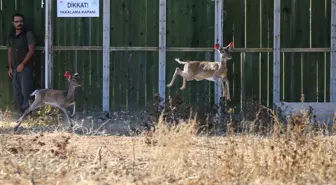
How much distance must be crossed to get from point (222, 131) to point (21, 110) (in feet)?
16.9

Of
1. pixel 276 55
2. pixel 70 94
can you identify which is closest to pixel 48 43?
pixel 70 94

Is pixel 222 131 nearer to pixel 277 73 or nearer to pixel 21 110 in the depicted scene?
pixel 277 73

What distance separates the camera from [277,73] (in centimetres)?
1423

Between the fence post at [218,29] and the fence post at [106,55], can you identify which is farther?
the fence post at [106,55]

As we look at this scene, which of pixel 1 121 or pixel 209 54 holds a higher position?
pixel 209 54

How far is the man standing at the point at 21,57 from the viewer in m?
14.3

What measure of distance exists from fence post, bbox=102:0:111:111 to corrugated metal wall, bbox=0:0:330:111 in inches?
5.1

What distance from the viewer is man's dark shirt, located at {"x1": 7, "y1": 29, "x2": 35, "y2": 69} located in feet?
47.0

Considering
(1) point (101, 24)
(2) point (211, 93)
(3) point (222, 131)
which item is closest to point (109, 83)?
(1) point (101, 24)

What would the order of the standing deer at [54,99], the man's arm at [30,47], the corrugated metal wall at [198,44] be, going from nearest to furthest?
the standing deer at [54,99] < the man's arm at [30,47] < the corrugated metal wall at [198,44]

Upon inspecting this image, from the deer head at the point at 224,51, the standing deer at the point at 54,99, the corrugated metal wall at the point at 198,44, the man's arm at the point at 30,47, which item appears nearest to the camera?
the standing deer at the point at 54,99

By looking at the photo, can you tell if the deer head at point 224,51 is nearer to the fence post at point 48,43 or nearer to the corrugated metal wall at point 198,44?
the corrugated metal wall at point 198,44

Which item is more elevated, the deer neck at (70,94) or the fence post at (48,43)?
the fence post at (48,43)

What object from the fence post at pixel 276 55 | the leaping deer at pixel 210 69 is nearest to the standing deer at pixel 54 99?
the leaping deer at pixel 210 69
